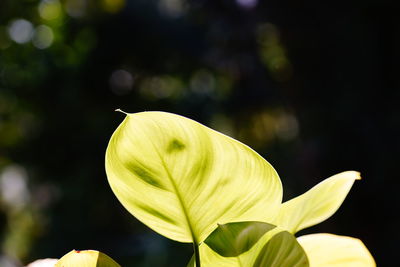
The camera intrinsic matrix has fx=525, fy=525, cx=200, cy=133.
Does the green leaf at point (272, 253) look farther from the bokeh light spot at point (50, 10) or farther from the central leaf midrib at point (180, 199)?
the bokeh light spot at point (50, 10)

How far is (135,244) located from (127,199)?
6.15 m

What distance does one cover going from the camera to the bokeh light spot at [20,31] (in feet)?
10.7

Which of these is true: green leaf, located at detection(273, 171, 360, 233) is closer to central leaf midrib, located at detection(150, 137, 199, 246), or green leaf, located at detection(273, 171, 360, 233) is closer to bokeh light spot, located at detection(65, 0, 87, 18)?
central leaf midrib, located at detection(150, 137, 199, 246)

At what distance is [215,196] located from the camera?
0.28 m

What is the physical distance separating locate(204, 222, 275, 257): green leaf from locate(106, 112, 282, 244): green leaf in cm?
1

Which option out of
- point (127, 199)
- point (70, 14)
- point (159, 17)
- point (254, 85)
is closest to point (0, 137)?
point (70, 14)

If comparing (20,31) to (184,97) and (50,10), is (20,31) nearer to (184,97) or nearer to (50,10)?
(50,10)

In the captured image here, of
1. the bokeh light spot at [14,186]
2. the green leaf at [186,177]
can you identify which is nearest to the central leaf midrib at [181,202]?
the green leaf at [186,177]

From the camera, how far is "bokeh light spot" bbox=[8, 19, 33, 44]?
3.26 metres

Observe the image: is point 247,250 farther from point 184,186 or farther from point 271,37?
point 271,37

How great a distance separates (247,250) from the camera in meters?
0.27

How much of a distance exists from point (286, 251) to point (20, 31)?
411cm

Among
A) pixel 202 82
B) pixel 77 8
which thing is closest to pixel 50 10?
pixel 77 8

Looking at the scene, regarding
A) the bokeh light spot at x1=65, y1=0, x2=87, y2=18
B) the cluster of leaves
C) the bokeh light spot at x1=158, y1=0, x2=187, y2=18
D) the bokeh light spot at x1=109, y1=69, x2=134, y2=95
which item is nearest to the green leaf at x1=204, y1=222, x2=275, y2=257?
the cluster of leaves
